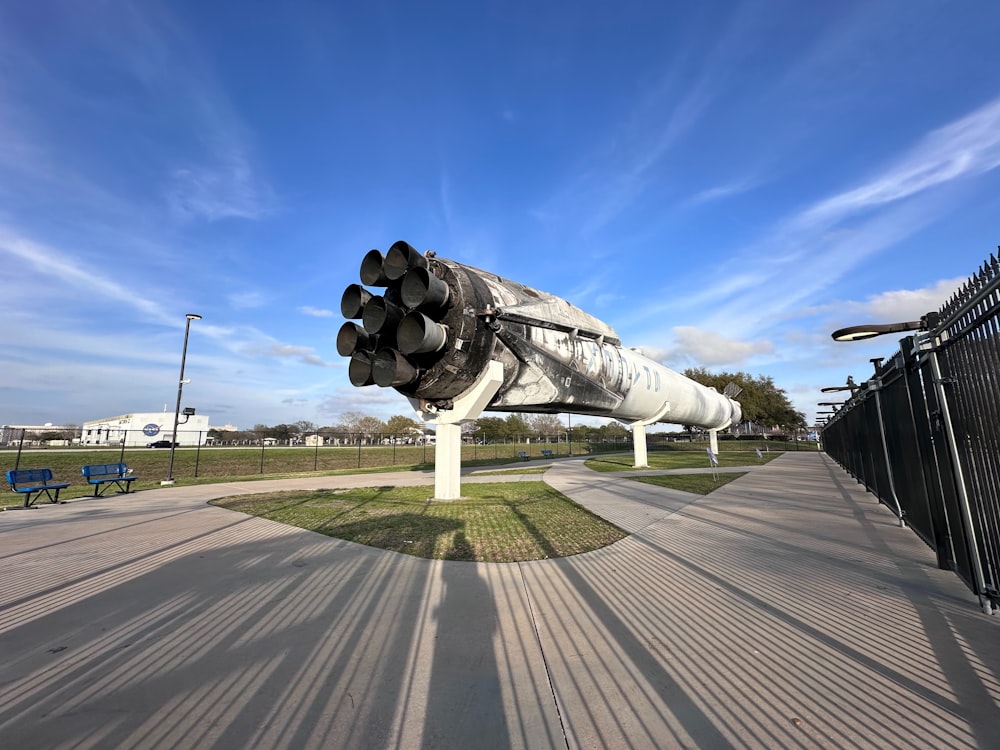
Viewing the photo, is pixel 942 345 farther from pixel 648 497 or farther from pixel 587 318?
pixel 587 318

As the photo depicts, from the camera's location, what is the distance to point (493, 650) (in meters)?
3.05

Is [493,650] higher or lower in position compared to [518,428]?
lower

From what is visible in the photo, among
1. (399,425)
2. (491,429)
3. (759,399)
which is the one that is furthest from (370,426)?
(759,399)

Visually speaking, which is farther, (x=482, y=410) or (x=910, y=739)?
(x=482, y=410)

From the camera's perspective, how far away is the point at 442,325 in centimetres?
836

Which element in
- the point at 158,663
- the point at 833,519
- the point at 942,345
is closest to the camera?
the point at 158,663

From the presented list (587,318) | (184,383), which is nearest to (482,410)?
(587,318)

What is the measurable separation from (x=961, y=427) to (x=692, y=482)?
10.3 meters

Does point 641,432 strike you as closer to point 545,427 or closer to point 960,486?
point 960,486

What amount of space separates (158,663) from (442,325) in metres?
6.32

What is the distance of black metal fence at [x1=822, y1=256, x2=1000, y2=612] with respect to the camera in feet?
11.5

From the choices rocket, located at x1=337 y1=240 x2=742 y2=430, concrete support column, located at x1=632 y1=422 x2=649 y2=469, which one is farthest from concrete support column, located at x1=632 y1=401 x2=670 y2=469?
rocket, located at x1=337 y1=240 x2=742 y2=430

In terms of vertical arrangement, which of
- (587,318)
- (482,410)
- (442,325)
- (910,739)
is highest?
(587,318)

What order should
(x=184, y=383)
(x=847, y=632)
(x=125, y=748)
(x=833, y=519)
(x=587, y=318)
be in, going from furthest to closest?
1. (x=184, y=383)
2. (x=587, y=318)
3. (x=833, y=519)
4. (x=847, y=632)
5. (x=125, y=748)
